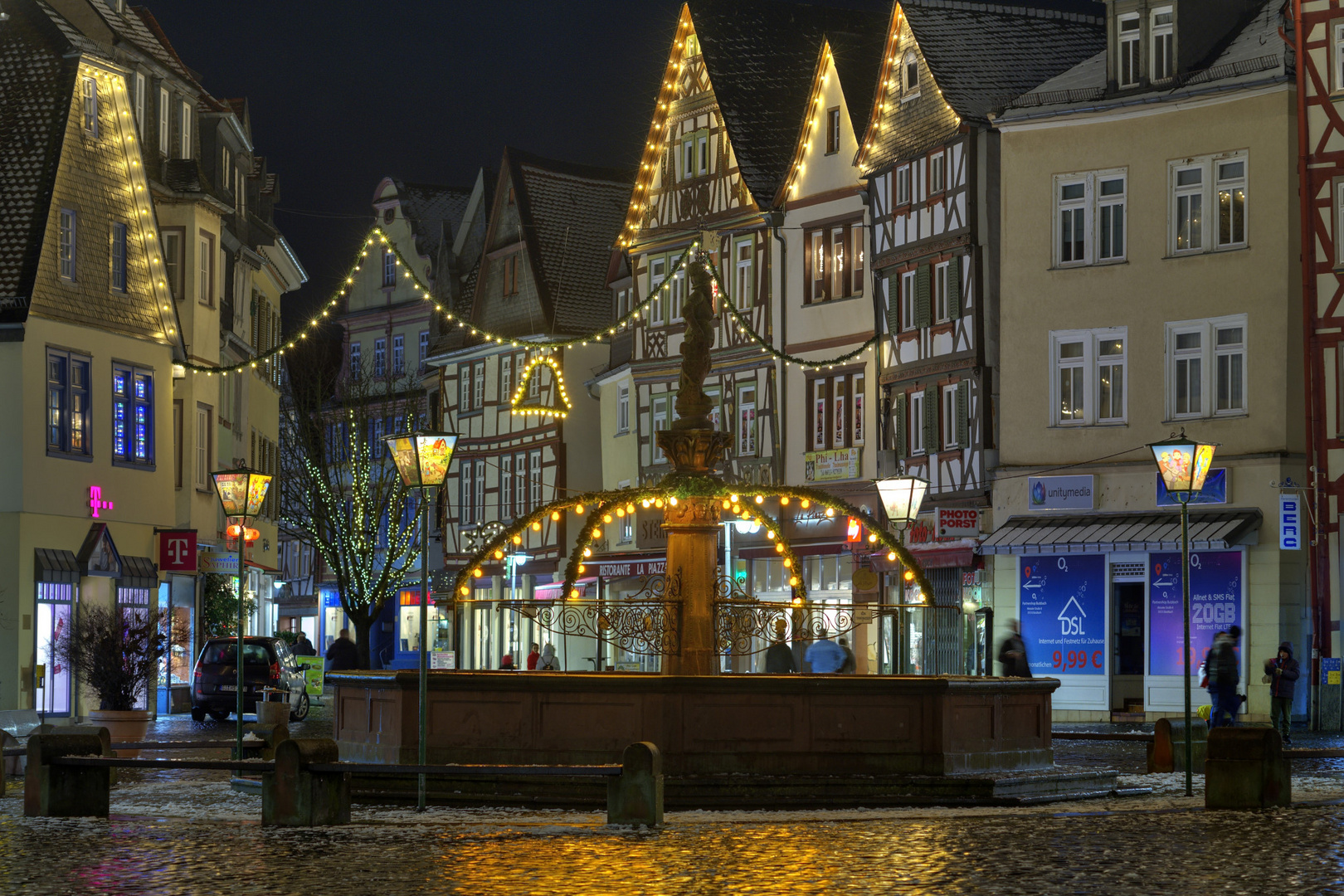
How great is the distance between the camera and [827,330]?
48.0 metres

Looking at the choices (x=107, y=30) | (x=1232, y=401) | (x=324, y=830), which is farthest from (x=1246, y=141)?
(x=324, y=830)

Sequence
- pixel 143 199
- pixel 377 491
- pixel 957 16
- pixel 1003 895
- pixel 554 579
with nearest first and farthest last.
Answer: pixel 1003 895, pixel 143 199, pixel 957 16, pixel 377 491, pixel 554 579

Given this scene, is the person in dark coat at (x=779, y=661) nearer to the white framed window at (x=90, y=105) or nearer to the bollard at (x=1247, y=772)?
the bollard at (x=1247, y=772)

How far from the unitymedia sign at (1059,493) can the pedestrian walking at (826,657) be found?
15.6 metres

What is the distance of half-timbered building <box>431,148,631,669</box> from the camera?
62.2 metres

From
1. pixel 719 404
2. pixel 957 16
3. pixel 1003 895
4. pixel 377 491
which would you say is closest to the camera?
pixel 1003 895

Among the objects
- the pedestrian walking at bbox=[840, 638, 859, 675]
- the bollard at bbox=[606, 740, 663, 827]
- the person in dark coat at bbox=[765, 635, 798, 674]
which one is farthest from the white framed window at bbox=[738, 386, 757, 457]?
the bollard at bbox=[606, 740, 663, 827]

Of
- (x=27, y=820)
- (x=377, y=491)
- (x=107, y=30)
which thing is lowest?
(x=27, y=820)

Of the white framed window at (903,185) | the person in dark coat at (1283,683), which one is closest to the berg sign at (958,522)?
the white framed window at (903,185)

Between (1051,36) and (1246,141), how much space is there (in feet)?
33.1

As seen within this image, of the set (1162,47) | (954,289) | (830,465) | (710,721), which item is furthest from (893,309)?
Result: (710,721)

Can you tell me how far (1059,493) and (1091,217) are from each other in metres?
5.02

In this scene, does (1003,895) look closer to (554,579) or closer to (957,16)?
(957,16)

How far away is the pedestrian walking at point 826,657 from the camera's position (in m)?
24.6
